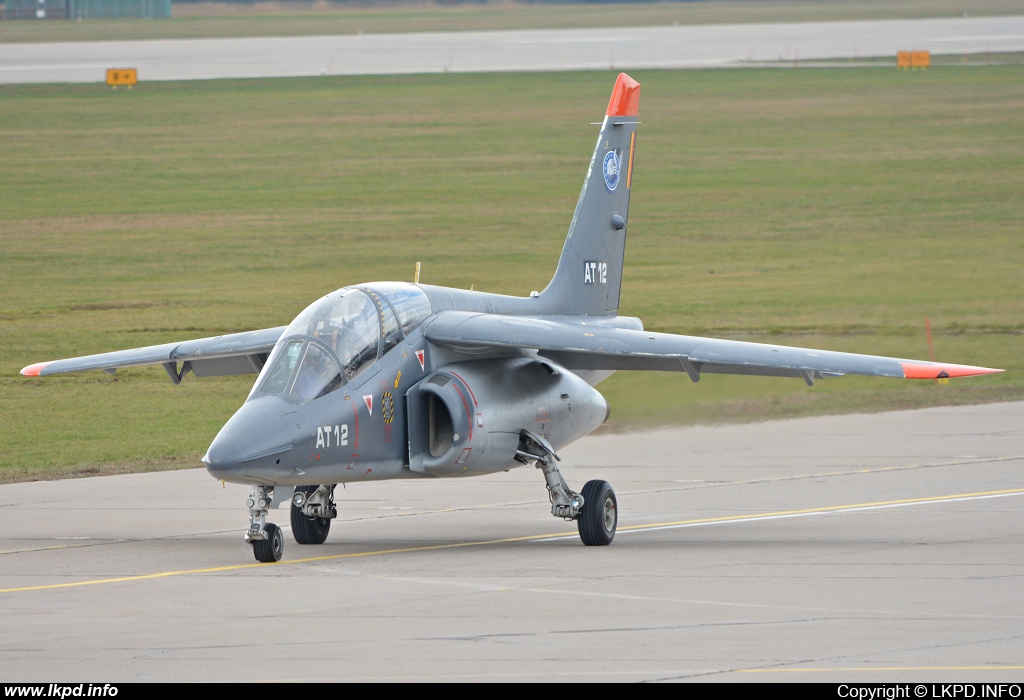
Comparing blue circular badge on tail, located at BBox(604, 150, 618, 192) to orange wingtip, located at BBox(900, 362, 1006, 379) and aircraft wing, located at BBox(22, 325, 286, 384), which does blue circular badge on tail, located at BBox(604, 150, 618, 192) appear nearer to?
aircraft wing, located at BBox(22, 325, 286, 384)

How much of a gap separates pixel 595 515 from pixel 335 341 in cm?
342

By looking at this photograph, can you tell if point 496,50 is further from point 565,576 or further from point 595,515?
point 565,576

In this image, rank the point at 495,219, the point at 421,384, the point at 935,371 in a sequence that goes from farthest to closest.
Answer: the point at 495,219
the point at 421,384
the point at 935,371

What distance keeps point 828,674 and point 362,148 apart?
4986 centimetres

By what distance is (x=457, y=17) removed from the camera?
13588 cm

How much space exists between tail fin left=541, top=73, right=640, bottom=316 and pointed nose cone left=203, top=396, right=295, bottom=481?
6.03m

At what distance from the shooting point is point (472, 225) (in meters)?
46.9

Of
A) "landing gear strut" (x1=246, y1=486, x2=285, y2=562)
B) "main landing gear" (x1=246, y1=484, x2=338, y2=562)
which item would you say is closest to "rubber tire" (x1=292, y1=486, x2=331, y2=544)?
"main landing gear" (x1=246, y1=484, x2=338, y2=562)

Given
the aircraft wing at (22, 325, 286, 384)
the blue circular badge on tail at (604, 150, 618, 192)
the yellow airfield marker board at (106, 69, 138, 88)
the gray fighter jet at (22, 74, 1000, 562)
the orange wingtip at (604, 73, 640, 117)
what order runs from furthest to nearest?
the yellow airfield marker board at (106, 69, 138, 88), the orange wingtip at (604, 73, 640, 117), the blue circular badge on tail at (604, 150, 618, 192), the aircraft wing at (22, 325, 286, 384), the gray fighter jet at (22, 74, 1000, 562)

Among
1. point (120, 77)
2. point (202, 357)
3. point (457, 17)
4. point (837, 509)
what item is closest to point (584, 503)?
point (837, 509)

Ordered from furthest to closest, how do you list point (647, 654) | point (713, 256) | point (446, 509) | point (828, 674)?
point (713, 256) < point (446, 509) < point (647, 654) < point (828, 674)

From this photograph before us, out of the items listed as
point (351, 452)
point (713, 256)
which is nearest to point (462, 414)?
point (351, 452)

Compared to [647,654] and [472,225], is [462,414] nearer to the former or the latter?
[647,654]

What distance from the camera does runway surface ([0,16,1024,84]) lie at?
83.6 metres
